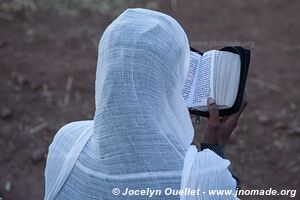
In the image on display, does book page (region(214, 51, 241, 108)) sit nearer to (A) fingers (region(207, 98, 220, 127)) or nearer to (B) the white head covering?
(A) fingers (region(207, 98, 220, 127))

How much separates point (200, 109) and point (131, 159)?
43 centimetres

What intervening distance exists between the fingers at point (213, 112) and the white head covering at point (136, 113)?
208 mm

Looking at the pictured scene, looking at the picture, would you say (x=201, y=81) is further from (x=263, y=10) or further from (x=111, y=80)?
(x=263, y=10)

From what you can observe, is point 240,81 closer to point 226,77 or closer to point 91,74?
point 226,77

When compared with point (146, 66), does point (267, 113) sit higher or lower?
lower

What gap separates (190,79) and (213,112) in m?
0.14

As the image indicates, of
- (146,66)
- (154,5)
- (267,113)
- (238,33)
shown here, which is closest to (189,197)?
(146,66)

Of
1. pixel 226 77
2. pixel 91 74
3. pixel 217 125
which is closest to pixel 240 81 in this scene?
pixel 226 77

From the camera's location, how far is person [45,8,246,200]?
2.08m

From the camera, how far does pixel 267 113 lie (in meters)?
4.59

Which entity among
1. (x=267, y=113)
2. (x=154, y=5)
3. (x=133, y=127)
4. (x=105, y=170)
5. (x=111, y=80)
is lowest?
(x=267, y=113)

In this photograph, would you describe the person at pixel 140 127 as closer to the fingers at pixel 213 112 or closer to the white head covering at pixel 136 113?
the white head covering at pixel 136 113

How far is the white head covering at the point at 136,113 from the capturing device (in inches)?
81.9

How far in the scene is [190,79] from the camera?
2408 mm
